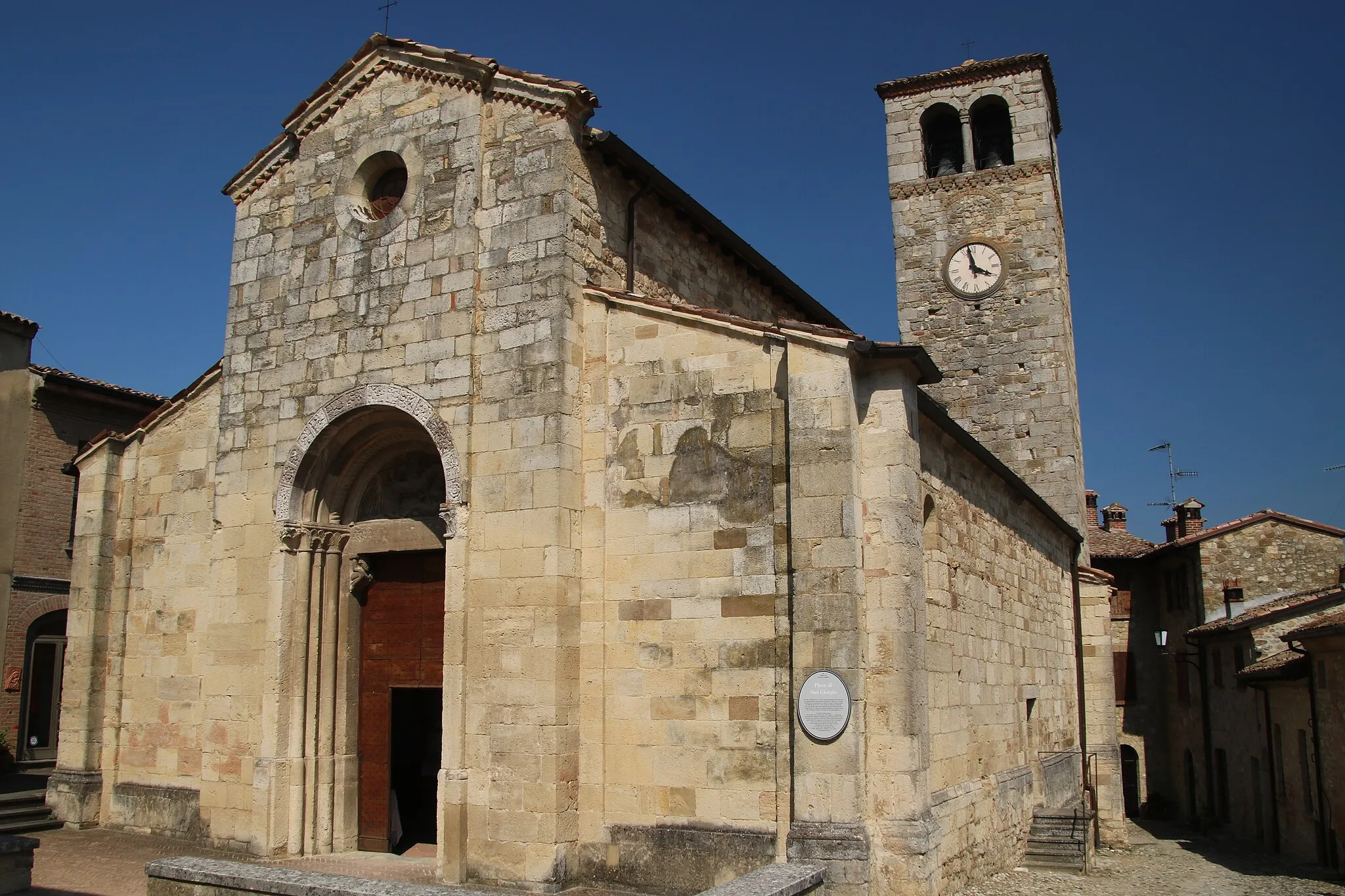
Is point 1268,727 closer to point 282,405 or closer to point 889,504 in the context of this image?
point 889,504

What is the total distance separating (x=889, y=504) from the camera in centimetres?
898

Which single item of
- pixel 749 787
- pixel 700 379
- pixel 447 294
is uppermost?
pixel 447 294

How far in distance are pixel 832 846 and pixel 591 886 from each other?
236 centimetres

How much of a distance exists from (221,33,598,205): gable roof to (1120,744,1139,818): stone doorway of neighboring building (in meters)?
24.5

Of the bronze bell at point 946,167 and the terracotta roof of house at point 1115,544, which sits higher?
the bronze bell at point 946,167

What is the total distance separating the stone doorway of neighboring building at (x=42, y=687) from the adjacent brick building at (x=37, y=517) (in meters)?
0.02

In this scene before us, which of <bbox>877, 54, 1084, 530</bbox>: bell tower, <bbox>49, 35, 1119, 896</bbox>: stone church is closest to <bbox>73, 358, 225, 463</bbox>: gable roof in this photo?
<bbox>49, 35, 1119, 896</bbox>: stone church

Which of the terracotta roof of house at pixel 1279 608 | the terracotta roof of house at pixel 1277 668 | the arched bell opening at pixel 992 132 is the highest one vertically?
the arched bell opening at pixel 992 132

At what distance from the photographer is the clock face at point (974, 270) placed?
67.2 feet

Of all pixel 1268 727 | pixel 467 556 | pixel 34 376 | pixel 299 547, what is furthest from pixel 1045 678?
pixel 34 376

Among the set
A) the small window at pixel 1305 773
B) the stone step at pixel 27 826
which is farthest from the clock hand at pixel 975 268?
the stone step at pixel 27 826

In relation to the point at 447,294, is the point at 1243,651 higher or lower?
lower

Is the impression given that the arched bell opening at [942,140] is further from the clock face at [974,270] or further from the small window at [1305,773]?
the small window at [1305,773]

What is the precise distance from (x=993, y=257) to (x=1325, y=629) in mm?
8809
